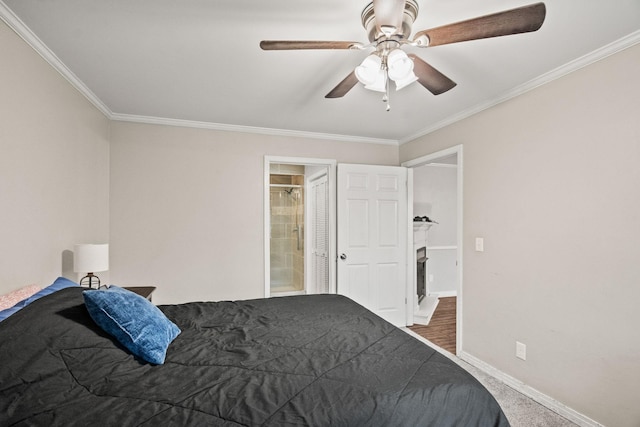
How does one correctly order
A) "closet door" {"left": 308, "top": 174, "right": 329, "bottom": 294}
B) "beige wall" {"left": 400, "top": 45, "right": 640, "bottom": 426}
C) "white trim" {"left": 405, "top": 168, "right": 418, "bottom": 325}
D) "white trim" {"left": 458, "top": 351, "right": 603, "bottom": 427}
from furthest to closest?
"closet door" {"left": 308, "top": 174, "right": 329, "bottom": 294}, "white trim" {"left": 405, "top": 168, "right": 418, "bottom": 325}, "white trim" {"left": 458, "top": 351, "right": 603, "bottom": 427}, "beige wall" {"left": 400, "top": 45, "right": 640, "bottom": 426}

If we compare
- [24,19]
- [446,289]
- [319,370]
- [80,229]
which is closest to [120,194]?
[80,229]

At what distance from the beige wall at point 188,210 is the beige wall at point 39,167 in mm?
535

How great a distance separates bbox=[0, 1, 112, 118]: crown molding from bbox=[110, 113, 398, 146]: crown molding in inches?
18.6

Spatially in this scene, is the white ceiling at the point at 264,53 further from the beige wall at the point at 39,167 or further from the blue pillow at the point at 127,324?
the blue pillow at the point at 127,324

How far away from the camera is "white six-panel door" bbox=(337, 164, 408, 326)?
161 inches

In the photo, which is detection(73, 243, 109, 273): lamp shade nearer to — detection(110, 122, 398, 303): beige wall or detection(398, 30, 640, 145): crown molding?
detection(110, 122, 398, 303): beige wall

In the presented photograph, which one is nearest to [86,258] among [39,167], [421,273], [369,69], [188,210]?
[39,167]

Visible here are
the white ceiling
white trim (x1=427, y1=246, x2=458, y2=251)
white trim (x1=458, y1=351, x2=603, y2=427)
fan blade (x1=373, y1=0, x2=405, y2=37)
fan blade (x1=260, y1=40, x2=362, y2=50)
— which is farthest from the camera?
white trim (x1=427, y1=246, x2=458, y2=251)

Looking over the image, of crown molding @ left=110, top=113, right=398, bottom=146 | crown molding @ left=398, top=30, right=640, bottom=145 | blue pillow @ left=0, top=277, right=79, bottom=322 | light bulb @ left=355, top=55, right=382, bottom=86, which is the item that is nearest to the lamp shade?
blue pillow @ left=0, top=277, right=79, bottom=322

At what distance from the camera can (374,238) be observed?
13.7ft

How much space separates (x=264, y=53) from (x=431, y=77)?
1.10 m

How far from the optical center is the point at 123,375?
1.24 metres

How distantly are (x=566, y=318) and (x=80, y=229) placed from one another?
3.85 m

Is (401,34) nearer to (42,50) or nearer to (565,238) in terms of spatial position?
(565,238)
